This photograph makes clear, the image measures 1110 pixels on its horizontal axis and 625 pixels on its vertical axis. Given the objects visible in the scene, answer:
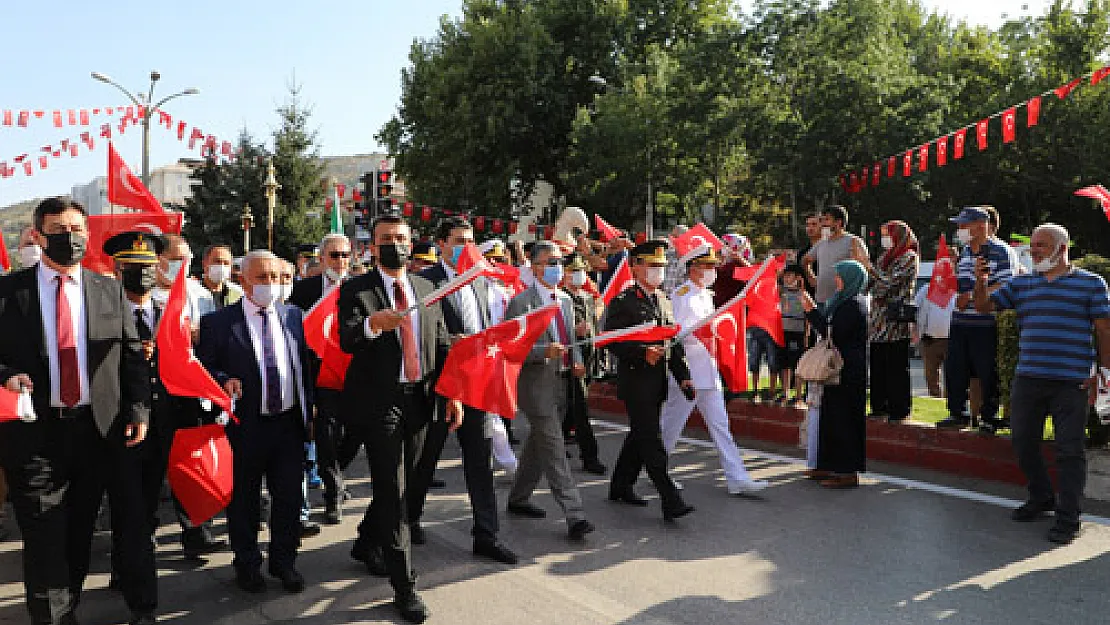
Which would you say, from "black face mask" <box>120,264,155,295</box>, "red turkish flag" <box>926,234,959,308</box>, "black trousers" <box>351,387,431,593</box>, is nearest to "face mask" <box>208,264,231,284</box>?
"black face mask" <box>120,264,155,295</box>

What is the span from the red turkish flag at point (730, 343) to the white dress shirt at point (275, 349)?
3323 millimetres

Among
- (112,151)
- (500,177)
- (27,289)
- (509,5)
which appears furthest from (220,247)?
(509,5)

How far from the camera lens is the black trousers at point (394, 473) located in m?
4.77

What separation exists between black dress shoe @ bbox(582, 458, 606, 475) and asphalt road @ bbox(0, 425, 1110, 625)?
3.48 feet

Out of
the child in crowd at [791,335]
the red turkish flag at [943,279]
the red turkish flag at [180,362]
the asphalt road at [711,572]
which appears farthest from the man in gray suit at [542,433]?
the red turkish flag at [943,279]

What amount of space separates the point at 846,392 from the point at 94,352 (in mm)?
5620

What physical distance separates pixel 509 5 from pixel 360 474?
29985mm

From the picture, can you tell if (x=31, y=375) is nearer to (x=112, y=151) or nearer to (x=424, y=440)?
(x=424, y=440)

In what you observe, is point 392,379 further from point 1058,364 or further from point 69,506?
point 1058,364

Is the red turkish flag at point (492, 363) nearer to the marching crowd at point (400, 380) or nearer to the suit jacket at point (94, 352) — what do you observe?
the marching crowd at point (400, 380)

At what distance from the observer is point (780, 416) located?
9.51 meters

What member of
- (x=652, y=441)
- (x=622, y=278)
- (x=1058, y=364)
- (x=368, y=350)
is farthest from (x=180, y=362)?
(x=1058, y=364)

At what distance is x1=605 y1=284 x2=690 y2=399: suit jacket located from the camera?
6.52m

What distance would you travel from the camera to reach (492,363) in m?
5.54
